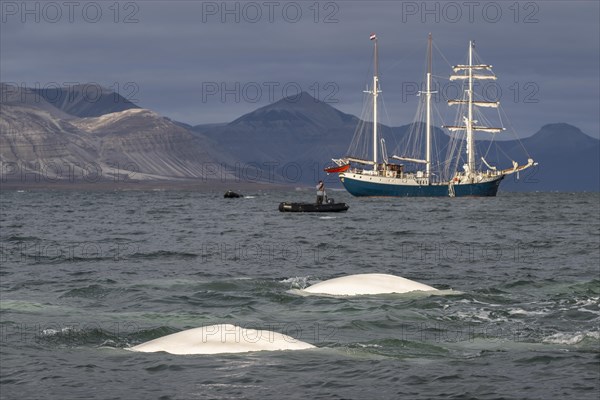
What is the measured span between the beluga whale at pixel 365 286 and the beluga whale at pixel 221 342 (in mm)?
8230

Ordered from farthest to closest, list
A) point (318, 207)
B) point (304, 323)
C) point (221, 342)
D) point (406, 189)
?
point (406, 189)
point (318, 207)
point (304, 323)
point (221, 342)

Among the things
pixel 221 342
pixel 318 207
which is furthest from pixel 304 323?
pixel 318 207

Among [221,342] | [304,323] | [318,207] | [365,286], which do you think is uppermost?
[318,207]

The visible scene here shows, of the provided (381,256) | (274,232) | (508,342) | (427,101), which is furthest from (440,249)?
(427,101)

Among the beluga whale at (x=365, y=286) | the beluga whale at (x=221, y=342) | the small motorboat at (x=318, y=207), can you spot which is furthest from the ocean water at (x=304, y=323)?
the small motorboat at (x=318, y=207)

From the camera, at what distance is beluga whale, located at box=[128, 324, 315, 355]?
17781 millimetres

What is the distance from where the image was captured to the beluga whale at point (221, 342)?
17781 millimetres

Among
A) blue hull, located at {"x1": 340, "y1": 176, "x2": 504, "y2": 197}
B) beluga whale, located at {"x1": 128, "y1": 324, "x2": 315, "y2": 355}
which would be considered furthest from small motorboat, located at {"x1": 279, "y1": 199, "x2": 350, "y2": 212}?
beluga whale, located at {"x1": 128, "y1": 324, "x2": 315, "y2": 355}

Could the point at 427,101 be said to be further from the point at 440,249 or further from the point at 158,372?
the point at 158,372

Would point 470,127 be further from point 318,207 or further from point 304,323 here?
point 304,323

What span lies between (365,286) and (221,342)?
984 centimetres

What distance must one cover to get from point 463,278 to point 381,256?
38.0 feet

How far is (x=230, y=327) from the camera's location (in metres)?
18.8

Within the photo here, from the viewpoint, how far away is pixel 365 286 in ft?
89.3
